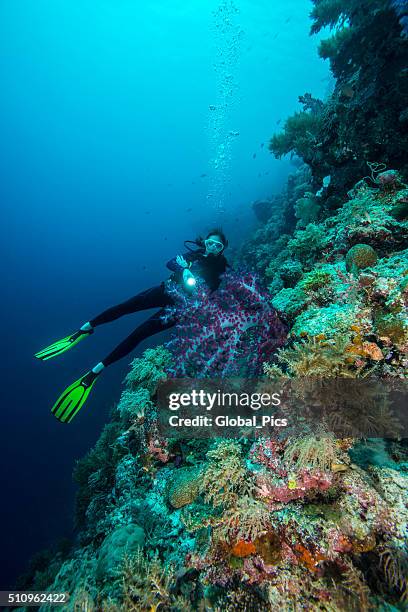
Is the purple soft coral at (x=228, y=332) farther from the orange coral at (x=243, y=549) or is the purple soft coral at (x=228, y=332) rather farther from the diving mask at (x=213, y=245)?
the orange coral at (x=243, y=549)

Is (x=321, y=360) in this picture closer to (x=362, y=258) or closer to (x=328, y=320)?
(x=328, y=320)

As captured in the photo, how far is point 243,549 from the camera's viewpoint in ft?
6.38

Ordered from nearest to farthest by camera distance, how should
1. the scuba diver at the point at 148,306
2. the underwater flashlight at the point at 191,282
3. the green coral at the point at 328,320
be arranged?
the green coral at the point at 328,320 → the underwater flashlight at the point at 191,282 → the scuba diver at the point at 148,306

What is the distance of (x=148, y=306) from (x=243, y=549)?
5107mm

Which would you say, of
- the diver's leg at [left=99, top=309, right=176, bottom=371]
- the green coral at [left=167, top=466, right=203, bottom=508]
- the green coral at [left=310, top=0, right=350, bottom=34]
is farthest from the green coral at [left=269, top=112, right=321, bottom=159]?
the green coral at [left=167, top=466, right=203, bottom=508]

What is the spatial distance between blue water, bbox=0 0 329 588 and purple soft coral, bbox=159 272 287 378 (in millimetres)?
16584

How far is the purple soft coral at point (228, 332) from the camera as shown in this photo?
3693 millimetres

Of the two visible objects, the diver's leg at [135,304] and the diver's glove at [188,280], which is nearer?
the diver's glove at [188,280]

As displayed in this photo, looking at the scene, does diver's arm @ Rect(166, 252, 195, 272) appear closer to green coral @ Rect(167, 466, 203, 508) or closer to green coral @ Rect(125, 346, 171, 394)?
green coral @ Rect(125, 346, 171, 394)

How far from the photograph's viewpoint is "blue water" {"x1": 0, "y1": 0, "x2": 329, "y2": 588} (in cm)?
2427

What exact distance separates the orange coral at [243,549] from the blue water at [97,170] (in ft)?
61.0

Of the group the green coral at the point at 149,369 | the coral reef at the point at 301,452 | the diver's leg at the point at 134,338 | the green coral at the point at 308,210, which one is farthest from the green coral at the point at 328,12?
the green coral at the point at 149,369

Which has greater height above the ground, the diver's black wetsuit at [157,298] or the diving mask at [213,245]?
the diving mask at [213,245]

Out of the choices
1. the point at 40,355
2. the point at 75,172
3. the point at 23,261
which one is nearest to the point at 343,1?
the point at 40,355
